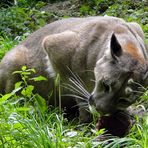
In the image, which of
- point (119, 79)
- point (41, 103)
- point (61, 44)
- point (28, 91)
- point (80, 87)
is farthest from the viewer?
point (61, 44)

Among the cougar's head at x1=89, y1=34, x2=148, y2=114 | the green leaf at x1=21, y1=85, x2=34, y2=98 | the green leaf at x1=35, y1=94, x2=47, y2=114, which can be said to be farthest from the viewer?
the green leaf at x1=35, y1=94, x2=47, y2=114

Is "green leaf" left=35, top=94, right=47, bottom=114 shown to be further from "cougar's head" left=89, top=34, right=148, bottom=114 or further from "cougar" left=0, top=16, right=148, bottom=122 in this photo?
"cougar's head" left=89, top=34, right=148, bottom=114

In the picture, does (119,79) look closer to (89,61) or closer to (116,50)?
(116,50)

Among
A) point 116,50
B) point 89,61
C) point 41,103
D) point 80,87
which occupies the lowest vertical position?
point 41,103

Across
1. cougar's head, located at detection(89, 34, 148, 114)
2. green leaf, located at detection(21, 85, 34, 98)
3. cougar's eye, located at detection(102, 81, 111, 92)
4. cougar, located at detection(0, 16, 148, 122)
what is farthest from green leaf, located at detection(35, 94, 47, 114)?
cougar's eye, located at detection(102, 81, 111, 92)

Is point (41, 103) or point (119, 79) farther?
point (41, 103)

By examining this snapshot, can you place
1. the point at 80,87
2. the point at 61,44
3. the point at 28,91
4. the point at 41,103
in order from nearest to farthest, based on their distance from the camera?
the point at 28,91 → the point at 80,87 → the point at 41,103 → the point at 61,44

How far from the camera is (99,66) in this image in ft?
16.5

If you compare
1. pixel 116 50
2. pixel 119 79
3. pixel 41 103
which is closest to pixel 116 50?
pixel 116 50

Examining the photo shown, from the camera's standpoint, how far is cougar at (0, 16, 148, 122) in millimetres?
4781

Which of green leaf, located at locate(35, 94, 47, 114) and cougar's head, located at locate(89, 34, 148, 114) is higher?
cougar's head, located at locate(89, 34, 148, 114)

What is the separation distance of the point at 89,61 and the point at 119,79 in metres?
0.86

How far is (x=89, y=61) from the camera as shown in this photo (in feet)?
18.1

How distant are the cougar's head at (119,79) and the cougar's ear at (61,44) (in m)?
0.95
